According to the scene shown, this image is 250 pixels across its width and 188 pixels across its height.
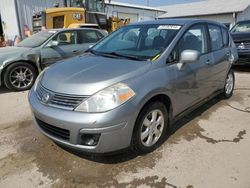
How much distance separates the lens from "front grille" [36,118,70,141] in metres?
2.74

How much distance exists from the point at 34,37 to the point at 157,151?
5.53 metres

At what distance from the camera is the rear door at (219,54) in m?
4.34

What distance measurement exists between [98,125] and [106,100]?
0.89ft

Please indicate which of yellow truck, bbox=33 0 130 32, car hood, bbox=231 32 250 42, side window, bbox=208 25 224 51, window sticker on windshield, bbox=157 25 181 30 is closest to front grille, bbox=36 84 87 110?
window sticker on windshield, bbox=157 25 181 30

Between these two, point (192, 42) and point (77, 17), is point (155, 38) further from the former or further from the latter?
point (77, 17)

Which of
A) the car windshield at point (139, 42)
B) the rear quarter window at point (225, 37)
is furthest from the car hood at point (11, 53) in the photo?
the rear quarter window at point (225, 37)

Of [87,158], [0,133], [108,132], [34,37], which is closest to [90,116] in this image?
[108,132]

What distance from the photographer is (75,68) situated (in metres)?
3.26

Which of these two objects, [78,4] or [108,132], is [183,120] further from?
[78,4]

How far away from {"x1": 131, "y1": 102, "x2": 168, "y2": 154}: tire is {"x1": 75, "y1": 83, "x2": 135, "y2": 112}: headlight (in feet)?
1.21

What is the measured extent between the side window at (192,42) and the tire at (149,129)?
68 centimetres

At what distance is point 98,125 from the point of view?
255 cm

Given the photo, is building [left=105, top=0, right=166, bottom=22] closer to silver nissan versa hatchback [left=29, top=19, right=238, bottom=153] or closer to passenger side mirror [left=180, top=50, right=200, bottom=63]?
silver nissan versa hatchback [left=29, top=19, right=238, bottom=153]

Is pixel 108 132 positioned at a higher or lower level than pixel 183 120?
higher
